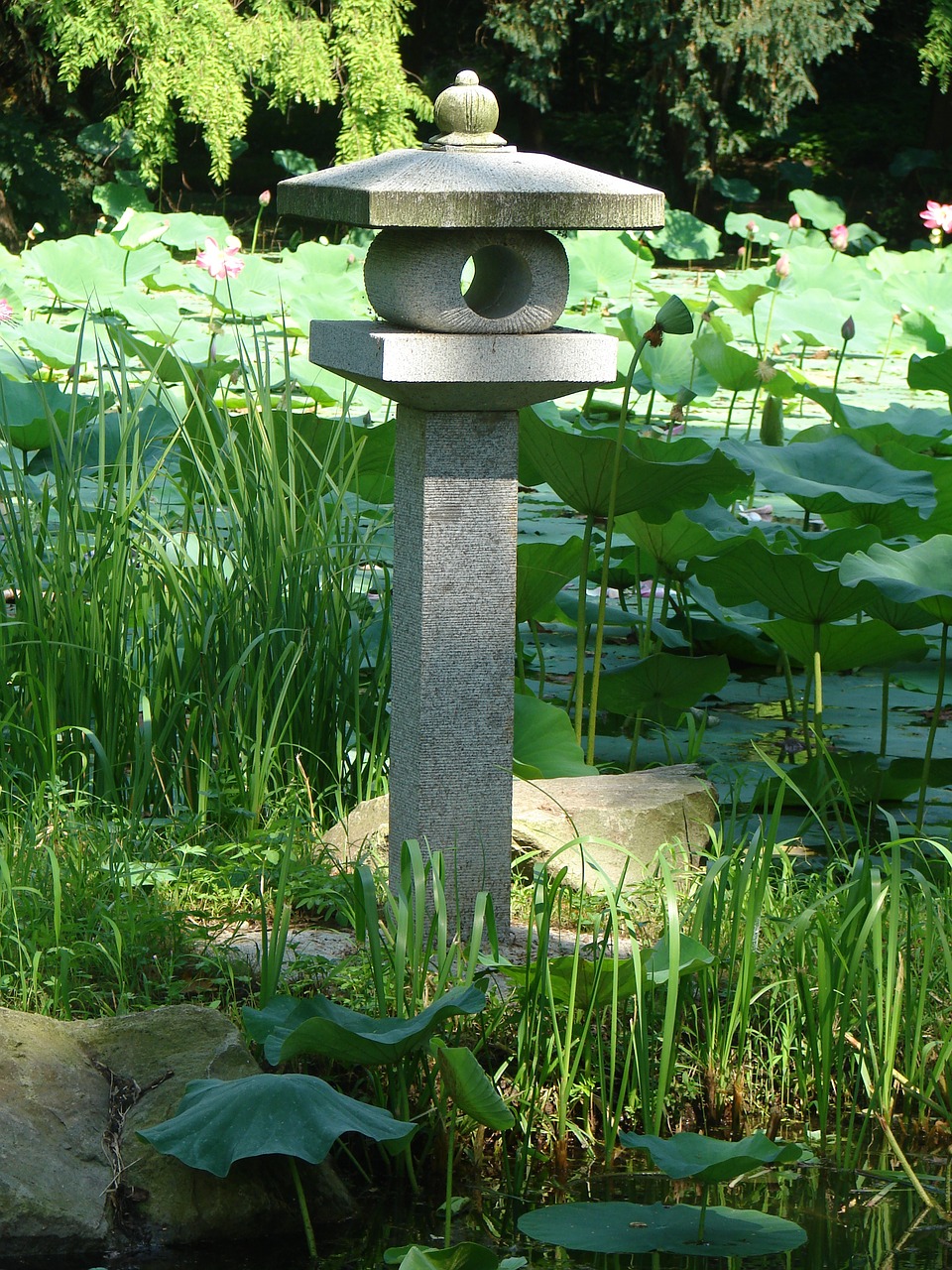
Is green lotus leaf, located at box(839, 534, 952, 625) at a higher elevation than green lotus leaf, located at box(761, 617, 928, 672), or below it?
higher

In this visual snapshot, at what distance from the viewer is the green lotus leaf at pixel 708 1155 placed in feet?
4.82

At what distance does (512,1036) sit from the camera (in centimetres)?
190

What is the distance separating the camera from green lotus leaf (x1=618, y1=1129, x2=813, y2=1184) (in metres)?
1.47

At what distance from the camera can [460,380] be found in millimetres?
1924

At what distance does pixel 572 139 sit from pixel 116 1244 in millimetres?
13505

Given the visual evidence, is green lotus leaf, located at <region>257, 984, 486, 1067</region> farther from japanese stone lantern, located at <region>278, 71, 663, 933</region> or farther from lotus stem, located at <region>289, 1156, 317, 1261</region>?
japanese stone lantern, located at <region>278, 71, 663, 933</region>

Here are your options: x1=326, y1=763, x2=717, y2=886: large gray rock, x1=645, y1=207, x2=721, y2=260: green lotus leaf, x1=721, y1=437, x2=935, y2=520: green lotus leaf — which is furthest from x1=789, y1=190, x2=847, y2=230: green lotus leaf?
x1=326, y1=763, x2=717, y2=886: large gray rock

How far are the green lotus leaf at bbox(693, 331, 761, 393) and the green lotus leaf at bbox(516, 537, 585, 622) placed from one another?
→ 2229 mm

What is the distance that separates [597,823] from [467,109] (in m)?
1.04

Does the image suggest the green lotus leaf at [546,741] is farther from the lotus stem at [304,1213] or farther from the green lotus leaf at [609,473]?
the lotus stem at [304,1213]

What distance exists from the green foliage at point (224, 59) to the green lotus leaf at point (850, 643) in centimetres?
799

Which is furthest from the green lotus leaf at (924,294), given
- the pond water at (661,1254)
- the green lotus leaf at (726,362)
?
the pond water at (661,1254)

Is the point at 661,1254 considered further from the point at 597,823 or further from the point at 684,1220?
the point at 597,823

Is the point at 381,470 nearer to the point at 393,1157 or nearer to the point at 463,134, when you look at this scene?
the point at 463,134
